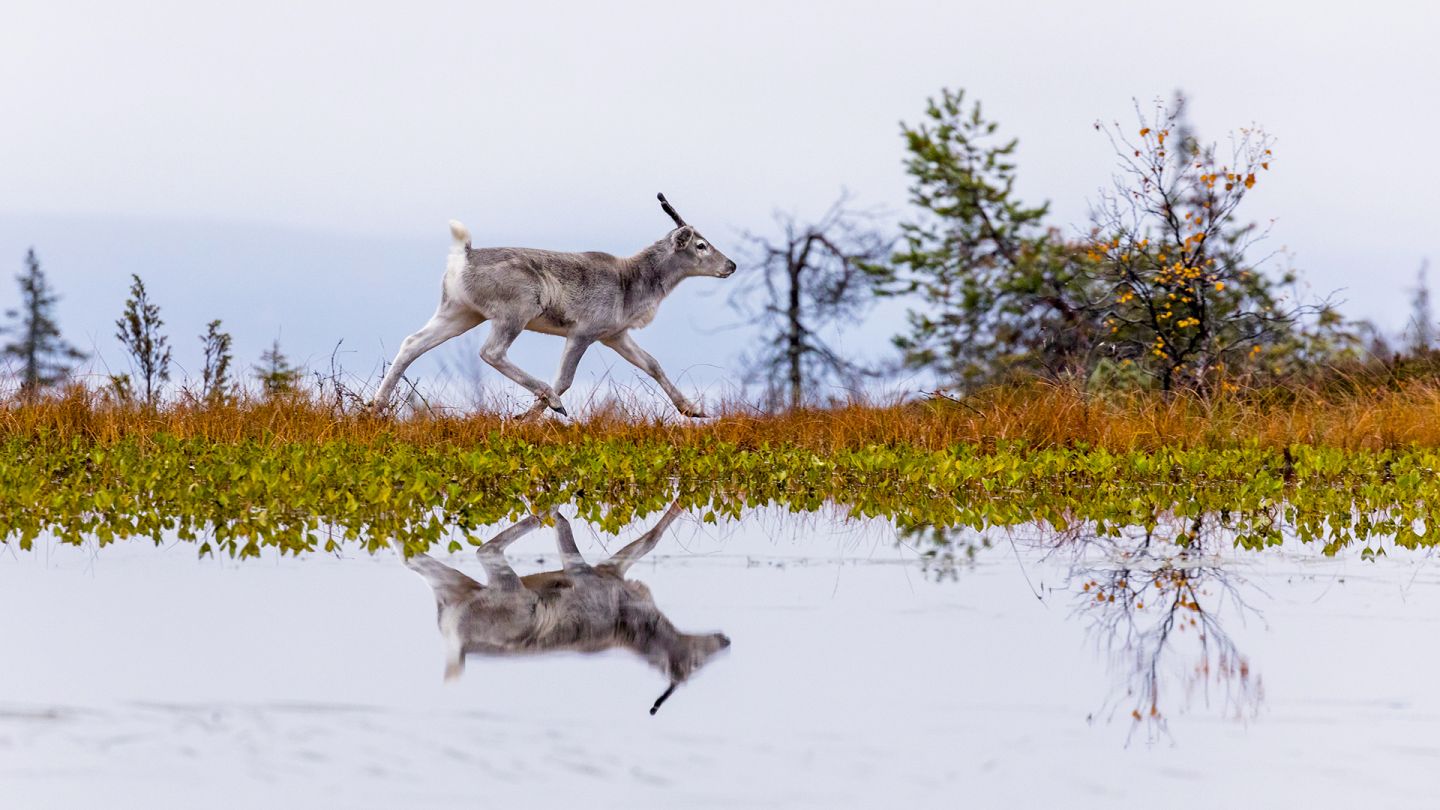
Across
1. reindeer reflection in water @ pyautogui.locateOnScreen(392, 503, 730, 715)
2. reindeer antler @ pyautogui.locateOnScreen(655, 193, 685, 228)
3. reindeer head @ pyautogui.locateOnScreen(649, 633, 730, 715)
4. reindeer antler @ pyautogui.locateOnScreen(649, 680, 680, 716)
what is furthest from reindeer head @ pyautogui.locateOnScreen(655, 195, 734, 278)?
reindeer antler @ pyautogui.locateOnScreen(649, 680, 680, 716)

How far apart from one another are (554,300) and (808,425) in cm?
300

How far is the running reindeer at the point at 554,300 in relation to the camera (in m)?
16.1

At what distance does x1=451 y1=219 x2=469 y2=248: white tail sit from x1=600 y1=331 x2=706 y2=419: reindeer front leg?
6.13ft

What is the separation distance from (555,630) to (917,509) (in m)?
4.67

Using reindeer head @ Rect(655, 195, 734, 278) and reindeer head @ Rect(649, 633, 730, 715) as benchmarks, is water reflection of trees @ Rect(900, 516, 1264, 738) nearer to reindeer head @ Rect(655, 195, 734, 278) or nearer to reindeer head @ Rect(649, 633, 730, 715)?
reindeer head @ Rect(649, 633, 730, 715)

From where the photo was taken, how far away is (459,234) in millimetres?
16219

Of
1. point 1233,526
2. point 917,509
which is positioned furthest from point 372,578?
point 1233,526

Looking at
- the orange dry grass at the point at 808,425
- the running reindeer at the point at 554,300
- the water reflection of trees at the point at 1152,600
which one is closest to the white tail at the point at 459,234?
the running reindeer at the point at 554,300

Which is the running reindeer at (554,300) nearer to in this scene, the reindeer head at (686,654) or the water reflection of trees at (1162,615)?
the water reflection of trees at (1162,615)

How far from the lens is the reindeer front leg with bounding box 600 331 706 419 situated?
1609 cm

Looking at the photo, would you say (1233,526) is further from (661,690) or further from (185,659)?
(185,659)

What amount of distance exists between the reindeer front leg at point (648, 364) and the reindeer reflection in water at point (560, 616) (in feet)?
28.3

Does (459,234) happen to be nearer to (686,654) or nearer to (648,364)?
(648,364)

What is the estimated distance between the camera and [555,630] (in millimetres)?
5387
